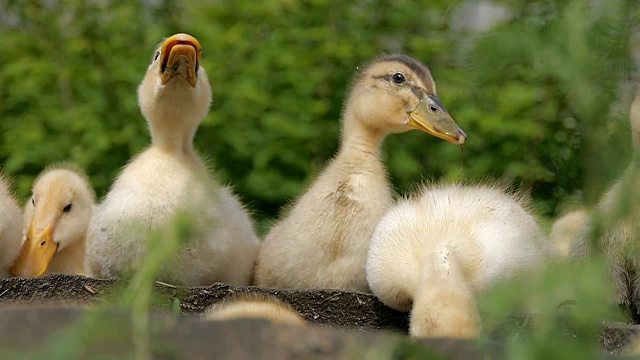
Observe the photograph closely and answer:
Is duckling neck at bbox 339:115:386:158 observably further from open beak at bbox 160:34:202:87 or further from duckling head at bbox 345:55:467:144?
open beak at bbox 160:34:202:87

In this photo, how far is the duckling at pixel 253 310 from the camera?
12.4ft

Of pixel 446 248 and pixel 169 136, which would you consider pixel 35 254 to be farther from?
pixel 446 248

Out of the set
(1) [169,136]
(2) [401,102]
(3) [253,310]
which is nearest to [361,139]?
(2) [401,102]

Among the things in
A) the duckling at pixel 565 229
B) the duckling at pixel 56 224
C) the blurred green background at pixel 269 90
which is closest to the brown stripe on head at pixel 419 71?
the duckling at pixel 565 229

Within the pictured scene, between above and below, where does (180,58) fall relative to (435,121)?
above

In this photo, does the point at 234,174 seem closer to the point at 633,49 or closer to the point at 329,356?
the point at 633,49

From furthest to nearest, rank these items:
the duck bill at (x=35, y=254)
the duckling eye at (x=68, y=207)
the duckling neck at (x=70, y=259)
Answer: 1. the duckling neck at (x=70, y=259)
2. the duckling eye at (x=68, y=207)
3. the duck bill at (x=35, y=254)

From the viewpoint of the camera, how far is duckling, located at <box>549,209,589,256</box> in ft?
16.7

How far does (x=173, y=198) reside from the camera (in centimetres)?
515

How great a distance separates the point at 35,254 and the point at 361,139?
58.9 inches

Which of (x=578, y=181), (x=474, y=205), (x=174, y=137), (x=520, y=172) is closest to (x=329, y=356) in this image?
(x=474, y=205)

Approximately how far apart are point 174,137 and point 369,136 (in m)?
0.86

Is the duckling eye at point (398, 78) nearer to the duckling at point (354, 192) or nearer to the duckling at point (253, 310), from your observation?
the duckling at point (354, 192)

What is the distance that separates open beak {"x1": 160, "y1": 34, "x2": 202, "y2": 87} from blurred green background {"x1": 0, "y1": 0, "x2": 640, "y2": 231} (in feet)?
6.47
